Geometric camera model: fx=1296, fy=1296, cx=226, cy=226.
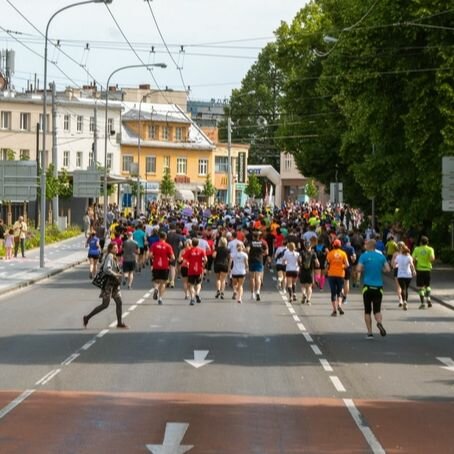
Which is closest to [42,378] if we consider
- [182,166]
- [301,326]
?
[301,326]

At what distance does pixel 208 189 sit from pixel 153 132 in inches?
296

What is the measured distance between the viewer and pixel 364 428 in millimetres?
13219

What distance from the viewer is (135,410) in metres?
14.2

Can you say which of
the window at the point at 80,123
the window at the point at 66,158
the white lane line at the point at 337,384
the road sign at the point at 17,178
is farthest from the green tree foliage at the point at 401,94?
the window at the point at 80,123

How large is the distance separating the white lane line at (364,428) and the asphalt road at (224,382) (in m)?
0.03

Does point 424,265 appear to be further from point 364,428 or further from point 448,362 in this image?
point 364,428

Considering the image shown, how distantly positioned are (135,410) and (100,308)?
967cm

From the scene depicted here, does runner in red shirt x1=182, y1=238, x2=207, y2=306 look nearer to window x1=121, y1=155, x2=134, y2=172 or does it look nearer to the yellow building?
the yellow building

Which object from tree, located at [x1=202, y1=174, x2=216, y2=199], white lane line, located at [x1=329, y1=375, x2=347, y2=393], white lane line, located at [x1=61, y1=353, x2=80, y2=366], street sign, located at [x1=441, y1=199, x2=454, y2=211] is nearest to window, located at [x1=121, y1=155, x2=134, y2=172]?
tree, located at [x1=202, y1=174, x2=216, y2=199]

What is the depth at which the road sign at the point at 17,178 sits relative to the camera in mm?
44812

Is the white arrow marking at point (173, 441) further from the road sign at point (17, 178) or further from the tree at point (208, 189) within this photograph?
the tree at point (208, 189)

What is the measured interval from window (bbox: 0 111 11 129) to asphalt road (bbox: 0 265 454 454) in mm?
74455

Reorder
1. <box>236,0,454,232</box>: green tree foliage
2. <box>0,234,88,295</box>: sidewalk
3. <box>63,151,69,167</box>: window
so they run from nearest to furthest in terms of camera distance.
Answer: <box>236,0,454,232</box>: green tree foliage < <box>0,234,88,295</box>: sidewalk < <box>63,151,69,167</box>: window

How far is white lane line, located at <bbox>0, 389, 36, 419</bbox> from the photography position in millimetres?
13887
